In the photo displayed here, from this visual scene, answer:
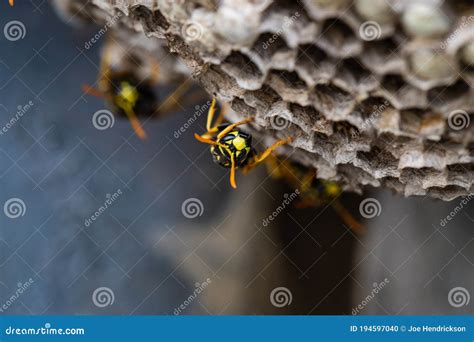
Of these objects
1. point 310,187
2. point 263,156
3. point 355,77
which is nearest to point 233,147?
point 263,156

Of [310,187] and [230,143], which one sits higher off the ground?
[310,187]

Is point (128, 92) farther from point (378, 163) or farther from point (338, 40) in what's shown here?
point (338, 40)

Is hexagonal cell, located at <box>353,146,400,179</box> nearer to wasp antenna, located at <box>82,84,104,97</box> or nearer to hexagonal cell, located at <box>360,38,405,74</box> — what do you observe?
hexagonal cell, located at <box>360,38,405,74</box>

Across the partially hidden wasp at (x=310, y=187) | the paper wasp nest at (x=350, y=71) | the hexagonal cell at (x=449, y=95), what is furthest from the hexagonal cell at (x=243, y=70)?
the partially hidden wasp at (x=310, y=187)

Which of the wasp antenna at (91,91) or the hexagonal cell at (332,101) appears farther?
the wasp antenna at (91,91)

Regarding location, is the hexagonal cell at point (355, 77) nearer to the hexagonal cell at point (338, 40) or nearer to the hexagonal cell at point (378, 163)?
→ the hexagonal cell at point (338, 40)

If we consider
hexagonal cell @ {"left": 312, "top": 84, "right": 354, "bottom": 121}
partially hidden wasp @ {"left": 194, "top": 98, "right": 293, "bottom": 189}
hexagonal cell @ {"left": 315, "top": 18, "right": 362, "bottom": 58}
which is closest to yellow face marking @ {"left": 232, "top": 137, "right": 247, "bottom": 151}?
partially hidden wasp @ {"left": 194, "top": 98, "right": 293, "bottom": 189}

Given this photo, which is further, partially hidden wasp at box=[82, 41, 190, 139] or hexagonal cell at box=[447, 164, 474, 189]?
partially hidden wasp at box=[82, 41, 190, 139]
